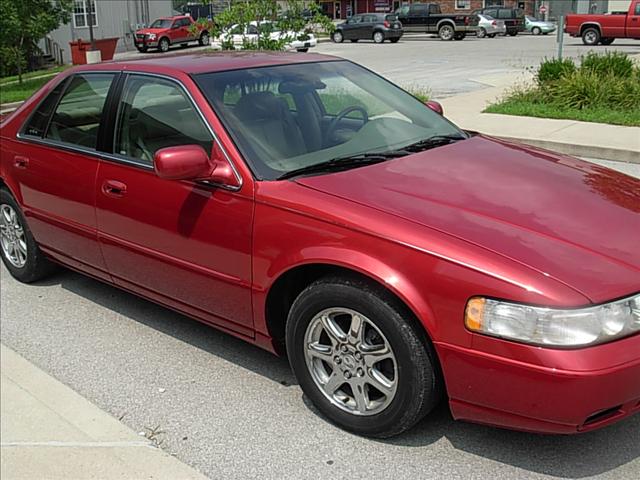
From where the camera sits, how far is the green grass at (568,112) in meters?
10.9

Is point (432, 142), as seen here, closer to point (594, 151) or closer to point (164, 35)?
point (594, 151)

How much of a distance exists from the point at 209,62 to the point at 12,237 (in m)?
2.23

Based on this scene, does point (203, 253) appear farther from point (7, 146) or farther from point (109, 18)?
point (109, 18)

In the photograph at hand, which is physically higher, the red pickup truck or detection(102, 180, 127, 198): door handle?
the red pickup truck

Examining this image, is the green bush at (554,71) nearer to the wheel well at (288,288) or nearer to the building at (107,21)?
the wheel well at (288,288)

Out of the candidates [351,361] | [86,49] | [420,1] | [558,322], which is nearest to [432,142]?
[351,361]

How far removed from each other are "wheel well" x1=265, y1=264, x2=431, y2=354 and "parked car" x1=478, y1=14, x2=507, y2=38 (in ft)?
131

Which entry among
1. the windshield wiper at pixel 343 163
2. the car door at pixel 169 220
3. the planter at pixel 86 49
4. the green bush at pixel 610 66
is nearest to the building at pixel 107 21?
the planter at pixel 86 49

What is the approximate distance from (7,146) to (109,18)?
3520 cm

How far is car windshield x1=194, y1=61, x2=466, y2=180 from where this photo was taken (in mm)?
3711

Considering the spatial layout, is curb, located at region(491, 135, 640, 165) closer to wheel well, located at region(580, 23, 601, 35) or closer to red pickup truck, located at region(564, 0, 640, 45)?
red pickup truck, located at region(564, 0, 640, 45)

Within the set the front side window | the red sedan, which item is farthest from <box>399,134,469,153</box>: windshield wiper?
the front side window

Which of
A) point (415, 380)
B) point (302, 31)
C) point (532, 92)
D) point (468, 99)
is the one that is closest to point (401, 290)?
point (415, 380)

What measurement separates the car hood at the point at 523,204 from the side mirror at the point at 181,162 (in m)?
0.48
